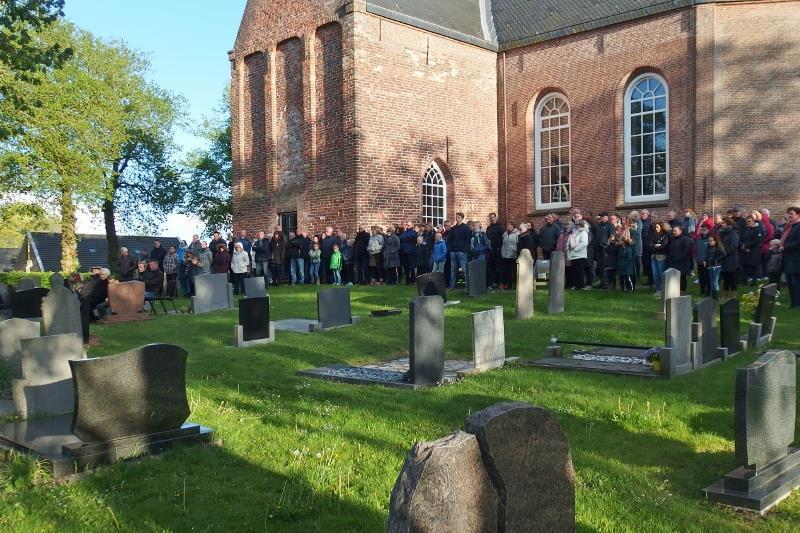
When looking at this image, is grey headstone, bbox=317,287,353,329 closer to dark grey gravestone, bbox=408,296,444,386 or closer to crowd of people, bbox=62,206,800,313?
crowd of people, bbox=62,206,800,313

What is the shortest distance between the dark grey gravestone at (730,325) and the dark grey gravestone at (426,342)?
3769 millimetres

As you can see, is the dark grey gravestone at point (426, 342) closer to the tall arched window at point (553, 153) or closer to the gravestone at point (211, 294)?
the gravestone at point (211, 294)

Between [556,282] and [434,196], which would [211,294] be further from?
[434,196]

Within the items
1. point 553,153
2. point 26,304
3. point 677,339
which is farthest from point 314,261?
point 677,339

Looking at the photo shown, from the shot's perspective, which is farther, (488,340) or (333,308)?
(333,308)

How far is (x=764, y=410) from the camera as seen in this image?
186 inches

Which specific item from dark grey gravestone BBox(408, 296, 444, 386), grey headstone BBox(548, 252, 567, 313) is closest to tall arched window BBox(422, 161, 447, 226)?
grey headstone BBox(548, 252, 567, 313)

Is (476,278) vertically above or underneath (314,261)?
underneath

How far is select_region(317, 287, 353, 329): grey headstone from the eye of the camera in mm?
12445

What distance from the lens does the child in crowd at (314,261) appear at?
67.9 feet

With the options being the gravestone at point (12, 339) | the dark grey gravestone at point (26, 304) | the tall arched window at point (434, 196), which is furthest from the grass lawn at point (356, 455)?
the tall arched window at point (434, 196)

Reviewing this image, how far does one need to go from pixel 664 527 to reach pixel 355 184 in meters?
18.1

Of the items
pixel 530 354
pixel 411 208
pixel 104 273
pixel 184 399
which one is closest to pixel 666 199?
pixel 411 208

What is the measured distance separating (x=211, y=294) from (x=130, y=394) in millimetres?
10816
